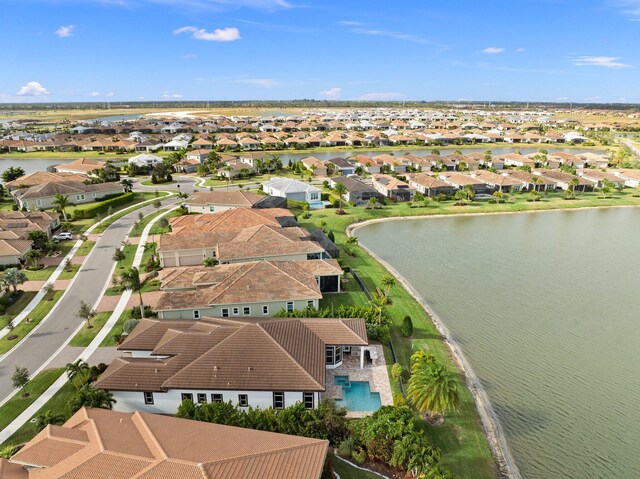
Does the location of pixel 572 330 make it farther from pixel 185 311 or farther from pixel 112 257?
pixel 112 257

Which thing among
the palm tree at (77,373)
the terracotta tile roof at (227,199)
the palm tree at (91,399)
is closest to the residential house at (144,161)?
the terracotta tile roof at (227,199)

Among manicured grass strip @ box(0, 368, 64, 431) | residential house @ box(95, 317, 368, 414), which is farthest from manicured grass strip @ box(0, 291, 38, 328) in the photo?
residential house @ box(95, 317, 368, 414)

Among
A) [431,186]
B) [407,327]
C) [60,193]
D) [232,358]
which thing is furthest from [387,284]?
[60,193]

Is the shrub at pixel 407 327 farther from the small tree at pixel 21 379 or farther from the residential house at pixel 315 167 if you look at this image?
the residential house at pixel 315 167

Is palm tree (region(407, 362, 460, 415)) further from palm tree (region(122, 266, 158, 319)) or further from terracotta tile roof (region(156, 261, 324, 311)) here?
palm tree (region(122, 266, 158, 319))

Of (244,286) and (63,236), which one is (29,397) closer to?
(244,286)

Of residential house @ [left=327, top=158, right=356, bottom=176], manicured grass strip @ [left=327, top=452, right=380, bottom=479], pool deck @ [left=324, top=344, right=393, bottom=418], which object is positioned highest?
residential house @ [left=327, top=158, right=356, bottom=176]
